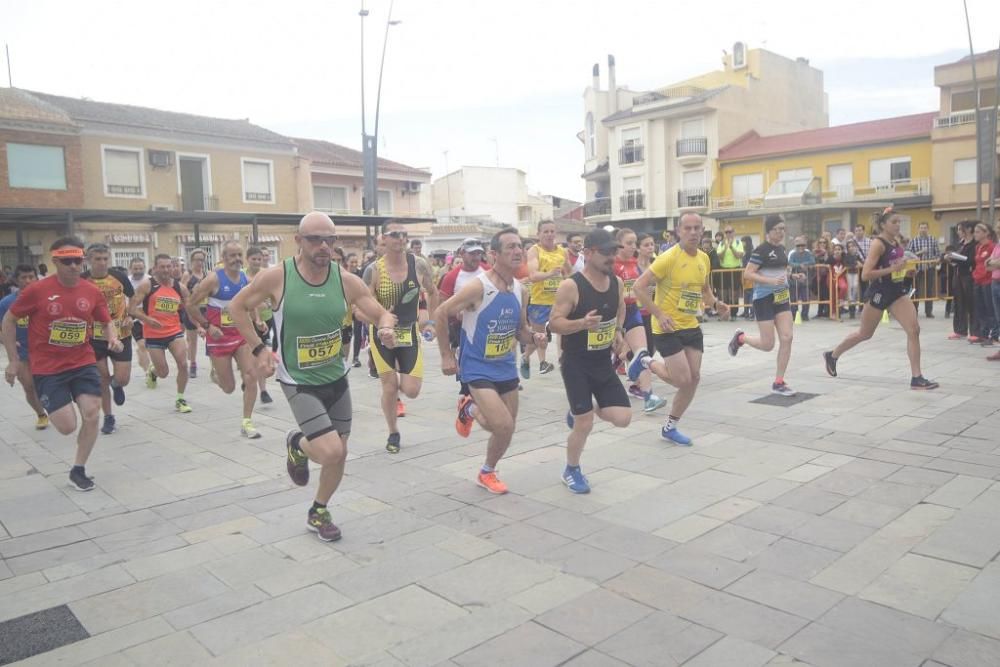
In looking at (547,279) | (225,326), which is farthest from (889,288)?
(225,326)

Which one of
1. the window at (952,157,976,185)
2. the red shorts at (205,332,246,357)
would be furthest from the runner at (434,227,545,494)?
the window at (952,157,976,185)

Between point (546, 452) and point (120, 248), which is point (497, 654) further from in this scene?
point (120, 248)

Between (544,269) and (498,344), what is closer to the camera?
(498,344)

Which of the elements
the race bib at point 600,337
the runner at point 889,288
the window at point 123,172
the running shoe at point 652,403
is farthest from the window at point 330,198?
the race bib at point 600,337

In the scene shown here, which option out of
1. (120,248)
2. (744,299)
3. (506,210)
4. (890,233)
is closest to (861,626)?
(890,233)

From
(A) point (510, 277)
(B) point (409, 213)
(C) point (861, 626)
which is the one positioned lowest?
(C) point (861, 626)

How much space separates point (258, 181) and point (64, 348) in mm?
35393

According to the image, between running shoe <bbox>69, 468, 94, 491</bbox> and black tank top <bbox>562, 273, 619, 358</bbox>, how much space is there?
3.74 metres

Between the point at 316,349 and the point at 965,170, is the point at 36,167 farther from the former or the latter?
the point at 965,170

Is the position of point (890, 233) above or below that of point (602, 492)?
above

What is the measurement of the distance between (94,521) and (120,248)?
103ft

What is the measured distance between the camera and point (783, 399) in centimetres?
842

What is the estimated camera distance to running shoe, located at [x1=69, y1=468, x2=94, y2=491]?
19.4 ft

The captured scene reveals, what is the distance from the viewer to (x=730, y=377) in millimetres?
10062
